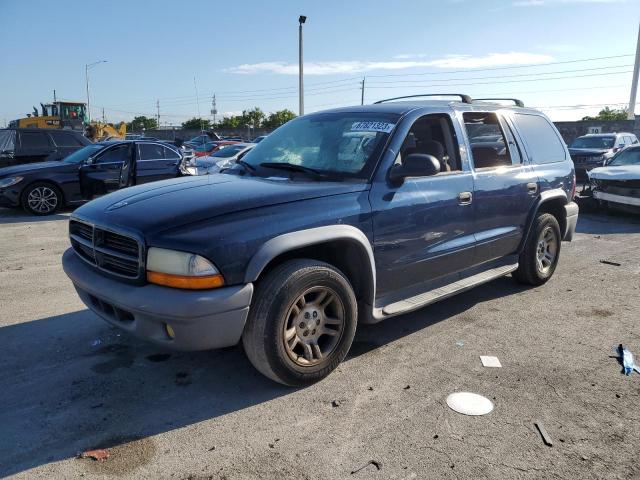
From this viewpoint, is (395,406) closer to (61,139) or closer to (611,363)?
(611,363)

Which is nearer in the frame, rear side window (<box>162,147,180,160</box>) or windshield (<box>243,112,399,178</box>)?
windshield (<box>243,112,399,178</box>)

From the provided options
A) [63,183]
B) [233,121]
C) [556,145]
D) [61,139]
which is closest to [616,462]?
[556,145]

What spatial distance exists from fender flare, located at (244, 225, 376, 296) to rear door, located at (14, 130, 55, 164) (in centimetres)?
1166

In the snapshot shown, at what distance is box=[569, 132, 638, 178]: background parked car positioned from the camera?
15.5m

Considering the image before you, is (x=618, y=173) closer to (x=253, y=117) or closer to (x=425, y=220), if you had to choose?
(x=425, y=220)

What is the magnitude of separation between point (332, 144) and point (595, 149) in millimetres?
14971

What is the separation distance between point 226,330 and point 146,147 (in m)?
9.61

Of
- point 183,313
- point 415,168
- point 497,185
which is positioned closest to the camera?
point 183,313

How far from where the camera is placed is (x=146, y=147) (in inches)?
452

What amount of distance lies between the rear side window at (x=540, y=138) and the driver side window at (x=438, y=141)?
121 centimetres

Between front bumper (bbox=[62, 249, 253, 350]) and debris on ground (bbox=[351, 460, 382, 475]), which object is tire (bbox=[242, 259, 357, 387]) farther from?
debris on ground (bbox=[351, 460, 382, 475])

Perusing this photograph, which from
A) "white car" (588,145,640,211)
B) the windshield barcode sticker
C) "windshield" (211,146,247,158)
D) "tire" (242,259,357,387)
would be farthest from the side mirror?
"windshield" (211,146,247,158)

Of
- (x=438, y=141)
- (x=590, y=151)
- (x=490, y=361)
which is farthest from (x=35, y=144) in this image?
(x=590, y=151)

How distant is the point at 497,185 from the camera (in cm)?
448
